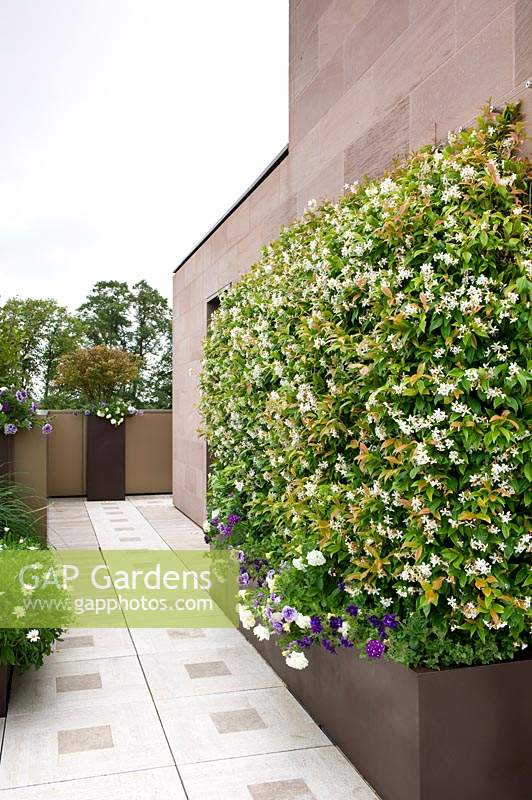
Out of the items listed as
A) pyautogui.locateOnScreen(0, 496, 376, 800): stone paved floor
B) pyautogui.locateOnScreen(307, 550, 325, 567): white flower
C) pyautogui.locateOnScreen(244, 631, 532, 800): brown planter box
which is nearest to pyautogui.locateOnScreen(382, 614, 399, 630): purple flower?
pyautogui.locateOnScreen(244, 631, 532, 800): brown planter box

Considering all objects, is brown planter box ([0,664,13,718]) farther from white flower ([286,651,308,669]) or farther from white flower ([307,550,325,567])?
white flower ([307,550,325,567])

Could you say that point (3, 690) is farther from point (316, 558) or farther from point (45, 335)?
point (45, 335)

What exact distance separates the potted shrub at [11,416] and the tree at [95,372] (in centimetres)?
1851

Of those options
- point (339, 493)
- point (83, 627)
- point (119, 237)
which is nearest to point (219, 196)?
point (119, 237)

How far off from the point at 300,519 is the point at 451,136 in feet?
4.76

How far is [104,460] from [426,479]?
8134 mm

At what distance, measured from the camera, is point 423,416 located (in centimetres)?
196

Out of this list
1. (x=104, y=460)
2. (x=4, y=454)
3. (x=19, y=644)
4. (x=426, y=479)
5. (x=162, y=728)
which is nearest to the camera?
(x=426, y=479)

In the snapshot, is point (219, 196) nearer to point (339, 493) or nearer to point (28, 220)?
point (28, 220)

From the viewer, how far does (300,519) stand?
2.64 meters

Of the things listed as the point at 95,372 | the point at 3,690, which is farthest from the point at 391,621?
the point at 95,372

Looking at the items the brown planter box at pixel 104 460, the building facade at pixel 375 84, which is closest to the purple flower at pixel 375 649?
the building facade at pixel 375 84

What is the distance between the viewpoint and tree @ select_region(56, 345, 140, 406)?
2333 cm

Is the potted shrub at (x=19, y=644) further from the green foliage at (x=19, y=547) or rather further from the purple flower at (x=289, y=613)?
the purple flower at (x=289, y=613)
